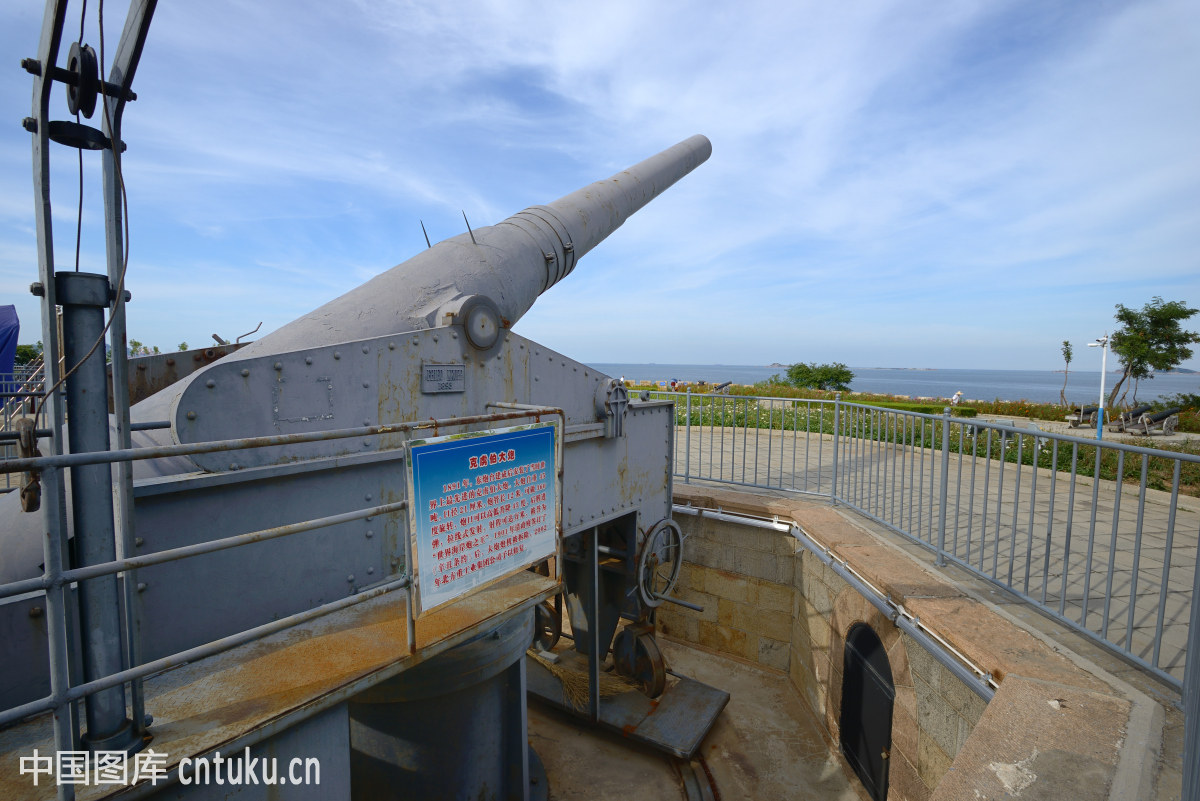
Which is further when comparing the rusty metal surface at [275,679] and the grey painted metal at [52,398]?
the rusty metal surface at [275,679]

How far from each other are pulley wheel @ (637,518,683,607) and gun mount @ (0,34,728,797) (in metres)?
1.11

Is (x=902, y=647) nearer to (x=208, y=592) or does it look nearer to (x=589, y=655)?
(x=589, y=655)

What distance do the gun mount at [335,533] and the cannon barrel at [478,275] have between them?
0.08ft

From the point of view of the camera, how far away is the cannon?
1876 mm

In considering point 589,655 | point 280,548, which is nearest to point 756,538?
point 589,655

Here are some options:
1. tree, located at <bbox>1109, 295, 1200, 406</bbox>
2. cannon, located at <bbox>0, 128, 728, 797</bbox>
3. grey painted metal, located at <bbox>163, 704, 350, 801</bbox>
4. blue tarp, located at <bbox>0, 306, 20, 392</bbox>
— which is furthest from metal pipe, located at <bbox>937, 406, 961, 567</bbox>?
tree, located at <bbox>1109, 295, 1200, 406</bbox>

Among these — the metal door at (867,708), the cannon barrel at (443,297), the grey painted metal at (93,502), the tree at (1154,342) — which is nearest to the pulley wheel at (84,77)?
the grey painted metal at (93,502)

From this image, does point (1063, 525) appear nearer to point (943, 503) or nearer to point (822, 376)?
point (943, 503)

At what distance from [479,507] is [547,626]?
4.58 metres

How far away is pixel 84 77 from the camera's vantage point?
6.04ft

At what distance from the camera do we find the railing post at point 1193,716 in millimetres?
1707

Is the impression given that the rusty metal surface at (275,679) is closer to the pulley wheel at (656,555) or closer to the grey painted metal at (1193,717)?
the grey painted metal at (1193,717)

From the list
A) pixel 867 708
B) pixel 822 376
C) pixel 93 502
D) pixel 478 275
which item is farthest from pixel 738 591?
pixel 822 376

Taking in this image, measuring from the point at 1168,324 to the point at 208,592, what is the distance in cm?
2817
